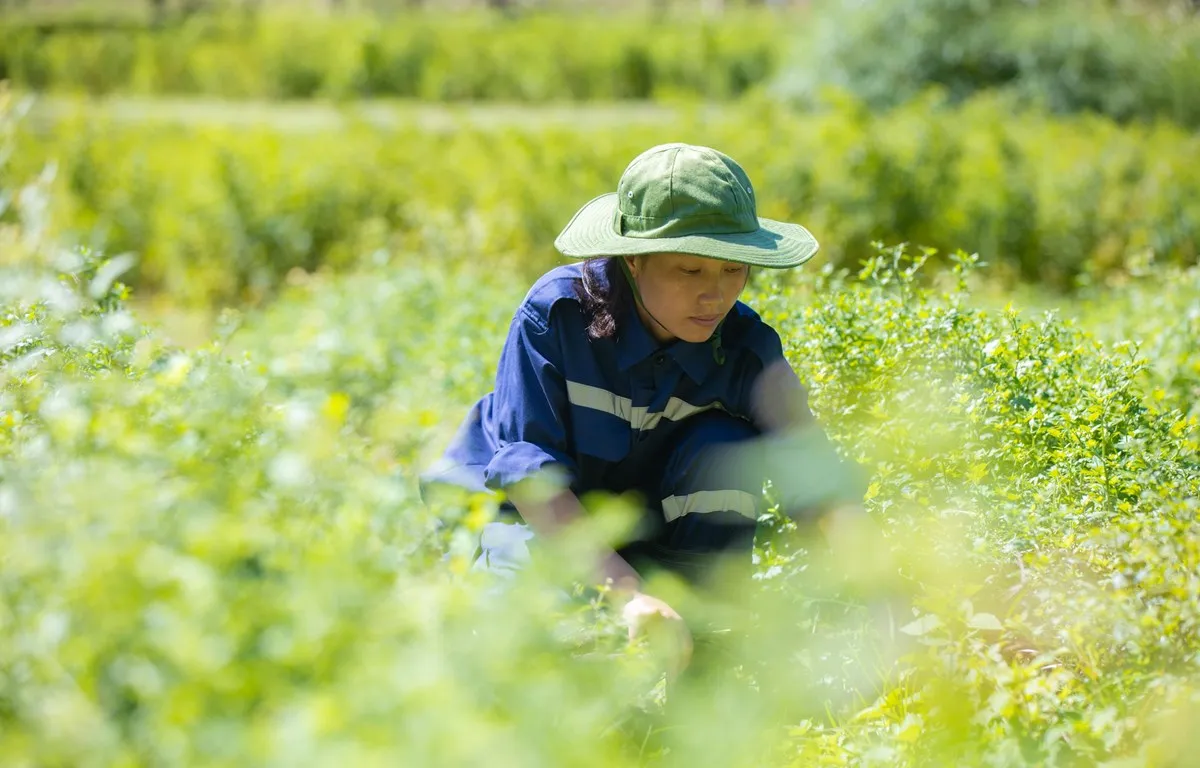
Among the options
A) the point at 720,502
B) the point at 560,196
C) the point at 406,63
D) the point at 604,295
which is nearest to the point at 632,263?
the point at 604,295

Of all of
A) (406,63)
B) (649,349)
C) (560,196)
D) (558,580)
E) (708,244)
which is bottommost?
(560,196)

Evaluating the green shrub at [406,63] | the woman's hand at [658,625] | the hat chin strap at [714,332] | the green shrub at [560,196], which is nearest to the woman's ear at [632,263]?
Result: the hat chin strap at [714,332]

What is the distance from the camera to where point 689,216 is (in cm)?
224

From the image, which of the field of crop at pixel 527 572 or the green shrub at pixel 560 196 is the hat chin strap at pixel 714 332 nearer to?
the field of crop at pixel 527 572

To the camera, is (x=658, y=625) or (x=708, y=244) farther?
(x=708, y=244)

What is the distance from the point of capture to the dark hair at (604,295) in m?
2.37

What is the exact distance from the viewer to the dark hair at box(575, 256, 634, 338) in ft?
7.79

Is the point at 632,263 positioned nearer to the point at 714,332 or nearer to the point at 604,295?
the point at 604,295

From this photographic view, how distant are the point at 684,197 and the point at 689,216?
0.13ft

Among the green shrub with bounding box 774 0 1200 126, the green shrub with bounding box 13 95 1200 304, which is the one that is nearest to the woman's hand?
the green shrub with bounding box 13 95 1200 304

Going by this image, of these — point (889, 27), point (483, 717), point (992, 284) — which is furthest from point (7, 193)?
point (889, 27)

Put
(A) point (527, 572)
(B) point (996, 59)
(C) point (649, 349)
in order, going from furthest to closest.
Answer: (B) point (996, 59)
(C) point (649, 349)
(A) point (527, 572)

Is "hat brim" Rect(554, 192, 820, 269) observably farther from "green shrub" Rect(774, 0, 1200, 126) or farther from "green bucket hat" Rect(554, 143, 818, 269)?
"green shrub" Rect(774, 0, 1200, 126)

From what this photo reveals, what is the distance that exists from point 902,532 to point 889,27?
8570 mm
